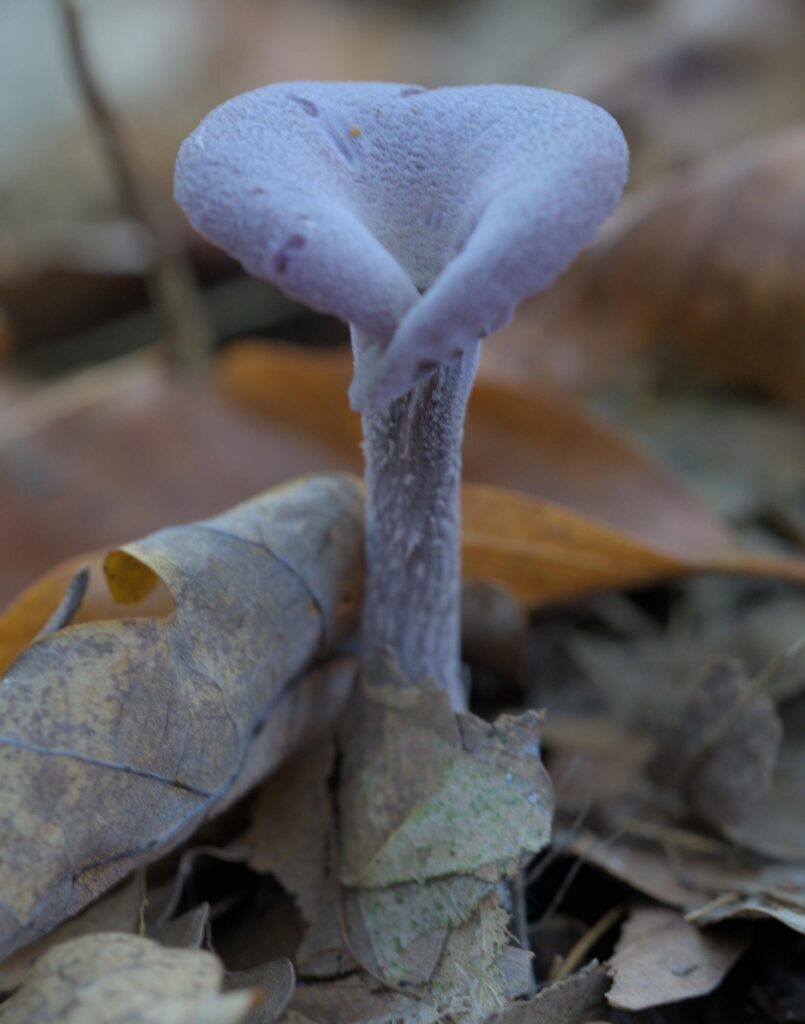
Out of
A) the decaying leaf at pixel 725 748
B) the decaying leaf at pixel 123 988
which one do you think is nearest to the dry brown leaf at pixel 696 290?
the decaying leaf at pixel 725 748

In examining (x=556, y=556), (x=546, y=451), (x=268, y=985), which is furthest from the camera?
(x=546, y=451)

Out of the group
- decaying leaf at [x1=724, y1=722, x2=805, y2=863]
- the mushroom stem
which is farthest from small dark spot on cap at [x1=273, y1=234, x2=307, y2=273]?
decaying leaf at [x1=724, y1=722, x2=805, y2=863]

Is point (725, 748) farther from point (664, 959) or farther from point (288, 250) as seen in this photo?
point (288, 250)

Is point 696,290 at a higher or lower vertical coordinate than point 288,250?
lower

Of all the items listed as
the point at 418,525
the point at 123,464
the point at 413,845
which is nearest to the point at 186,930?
the point at 413,845

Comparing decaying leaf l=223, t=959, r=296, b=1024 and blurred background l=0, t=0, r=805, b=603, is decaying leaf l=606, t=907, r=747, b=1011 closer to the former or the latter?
decaying leaf l=223, t=959, r=296, b=1024

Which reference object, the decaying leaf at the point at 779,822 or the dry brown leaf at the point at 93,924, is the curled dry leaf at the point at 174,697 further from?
the decaying leaf at the point at 779,822

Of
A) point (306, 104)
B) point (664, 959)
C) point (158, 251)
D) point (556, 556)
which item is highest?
point (306, 104)
